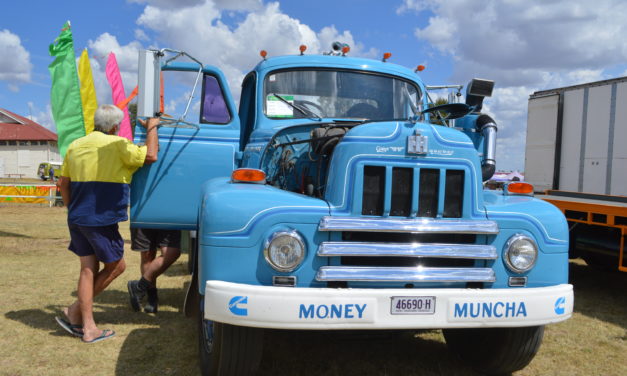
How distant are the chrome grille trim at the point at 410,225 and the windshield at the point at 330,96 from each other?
1951 millimetres

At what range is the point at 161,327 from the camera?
4.76 meters

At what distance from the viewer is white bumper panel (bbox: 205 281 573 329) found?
264 centimetres

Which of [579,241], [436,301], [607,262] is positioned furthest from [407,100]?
[607,262]

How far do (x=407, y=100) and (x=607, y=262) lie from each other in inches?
173

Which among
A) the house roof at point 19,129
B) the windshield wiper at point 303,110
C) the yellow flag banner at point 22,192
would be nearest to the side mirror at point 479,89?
the windshield wiper at point 303,110

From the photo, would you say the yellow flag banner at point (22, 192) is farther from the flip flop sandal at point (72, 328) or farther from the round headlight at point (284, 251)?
the round headlight at point (284, 251)

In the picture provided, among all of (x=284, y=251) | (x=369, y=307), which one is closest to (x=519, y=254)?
(x=369, y=307)

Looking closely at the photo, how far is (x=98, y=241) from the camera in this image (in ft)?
13.6

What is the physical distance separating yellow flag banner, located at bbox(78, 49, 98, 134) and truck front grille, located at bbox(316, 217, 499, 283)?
8233 mm

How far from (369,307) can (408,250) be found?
398mm

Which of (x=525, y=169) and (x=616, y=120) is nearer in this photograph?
(x=616, y=120)

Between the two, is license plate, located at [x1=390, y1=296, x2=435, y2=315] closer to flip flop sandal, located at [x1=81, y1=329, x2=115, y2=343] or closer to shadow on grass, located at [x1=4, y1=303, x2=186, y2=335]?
flip flop sandal, located at [x1=81, y1=329, x2=115, y2=343]

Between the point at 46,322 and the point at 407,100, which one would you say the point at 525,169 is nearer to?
the point at 407,100

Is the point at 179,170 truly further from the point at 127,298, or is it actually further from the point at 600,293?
the point at 600,293
